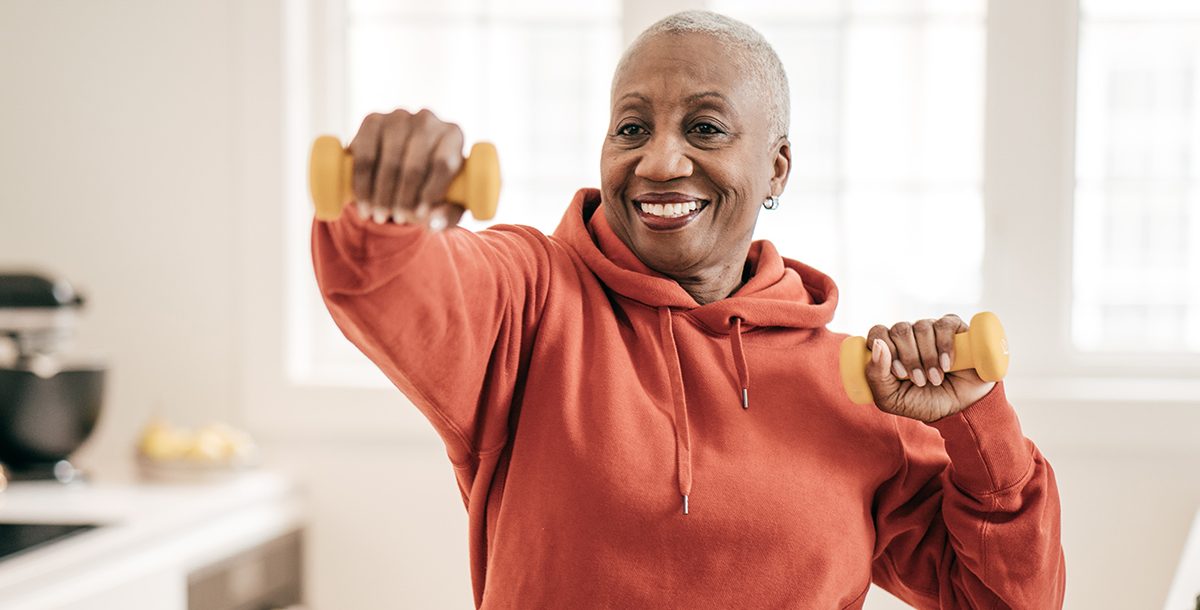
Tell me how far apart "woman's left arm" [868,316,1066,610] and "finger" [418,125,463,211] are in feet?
1.45

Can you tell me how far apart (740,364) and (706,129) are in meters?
0.22

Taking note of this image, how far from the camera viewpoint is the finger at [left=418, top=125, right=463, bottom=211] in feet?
2.65

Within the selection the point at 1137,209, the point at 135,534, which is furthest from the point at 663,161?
the point at 1137,209

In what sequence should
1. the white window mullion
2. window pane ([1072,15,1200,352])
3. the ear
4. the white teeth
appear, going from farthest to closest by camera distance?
window pane ([1072,15,1200,352]), the white window mullion, the ear, the white teeth

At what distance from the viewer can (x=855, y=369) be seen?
1.09 metres

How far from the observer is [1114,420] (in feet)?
7.68

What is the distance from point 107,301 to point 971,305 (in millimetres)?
1783

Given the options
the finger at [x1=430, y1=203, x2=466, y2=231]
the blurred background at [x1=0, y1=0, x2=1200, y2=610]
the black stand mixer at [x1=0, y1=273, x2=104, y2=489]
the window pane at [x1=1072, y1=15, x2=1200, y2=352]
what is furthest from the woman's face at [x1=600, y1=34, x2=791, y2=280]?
the window pane at [x1=1072, y1=15, x2=1200, y2=352]

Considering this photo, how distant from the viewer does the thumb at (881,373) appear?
3.55ft

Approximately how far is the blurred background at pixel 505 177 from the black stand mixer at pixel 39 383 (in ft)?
0.93

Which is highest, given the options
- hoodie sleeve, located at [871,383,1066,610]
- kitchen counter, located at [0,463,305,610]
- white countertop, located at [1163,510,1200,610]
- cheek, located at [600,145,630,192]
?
cheek, located at [600,145,630,192]

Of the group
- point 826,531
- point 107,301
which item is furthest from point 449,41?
point 826,531

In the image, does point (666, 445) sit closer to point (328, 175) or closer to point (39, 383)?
point (328, 175)

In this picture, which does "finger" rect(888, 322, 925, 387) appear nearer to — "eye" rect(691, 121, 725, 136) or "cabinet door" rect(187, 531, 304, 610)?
"eye" rect(691, 121, 725, 136)
